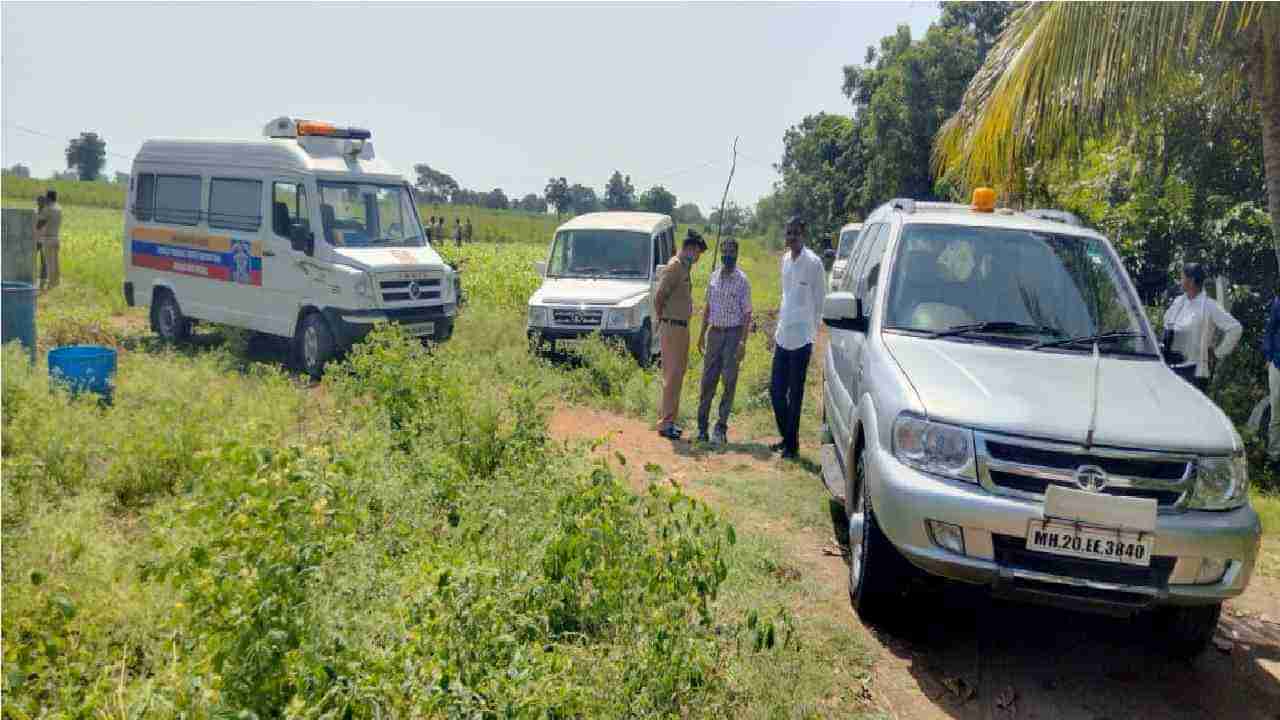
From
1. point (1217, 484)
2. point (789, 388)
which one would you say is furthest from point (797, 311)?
point (1217, 484)

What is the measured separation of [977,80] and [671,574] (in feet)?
23.4

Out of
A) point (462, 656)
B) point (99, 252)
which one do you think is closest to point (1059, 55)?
point (462, 656)

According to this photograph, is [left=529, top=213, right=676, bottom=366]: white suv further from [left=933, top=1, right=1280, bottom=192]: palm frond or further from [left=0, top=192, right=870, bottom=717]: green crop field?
[left=0, top=192, right=870, bottom=717]: green crop field

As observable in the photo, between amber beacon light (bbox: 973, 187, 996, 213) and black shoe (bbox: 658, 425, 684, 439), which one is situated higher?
amber beacon light (bbox: 973, 187, 996, 213)

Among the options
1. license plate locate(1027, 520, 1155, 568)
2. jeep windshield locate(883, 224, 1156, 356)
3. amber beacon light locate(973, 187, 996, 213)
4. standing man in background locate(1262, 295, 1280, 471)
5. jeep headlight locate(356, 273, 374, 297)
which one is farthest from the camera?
jeep headlight locate(356, 273, 374, 297)

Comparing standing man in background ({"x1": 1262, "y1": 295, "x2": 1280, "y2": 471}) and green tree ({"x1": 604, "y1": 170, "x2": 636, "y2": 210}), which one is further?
green tree ({"x1": 604, "y1": 170, "x2": 636, "y2": 210})

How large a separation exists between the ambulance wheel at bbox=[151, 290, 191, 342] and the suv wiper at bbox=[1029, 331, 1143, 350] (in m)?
11.1

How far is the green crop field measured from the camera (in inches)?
121

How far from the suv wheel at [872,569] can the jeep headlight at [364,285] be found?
23.8 ft

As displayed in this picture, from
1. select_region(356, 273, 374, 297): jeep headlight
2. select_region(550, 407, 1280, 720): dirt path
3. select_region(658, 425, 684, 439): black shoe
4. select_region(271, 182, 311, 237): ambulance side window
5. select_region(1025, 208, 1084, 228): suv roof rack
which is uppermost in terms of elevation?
select_region(1025, 208, 1084, 228): suv roof rack

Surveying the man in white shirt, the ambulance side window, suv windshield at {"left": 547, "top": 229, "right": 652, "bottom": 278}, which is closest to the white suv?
suv windshield at {"left": 547, "top": 229, "right": 652, "bottom": 278}

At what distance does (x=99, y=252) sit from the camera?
21.6 meters

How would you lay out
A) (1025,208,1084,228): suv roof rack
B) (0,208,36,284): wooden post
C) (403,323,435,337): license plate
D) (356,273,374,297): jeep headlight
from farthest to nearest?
(403,323,435,337): license plate
(356,273,374,297): jeep headlight
(0,208,36,284): wooden post
(1025,208,1084,228): suv roof rack

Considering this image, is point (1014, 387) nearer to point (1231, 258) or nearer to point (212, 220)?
point (1231, 258)
